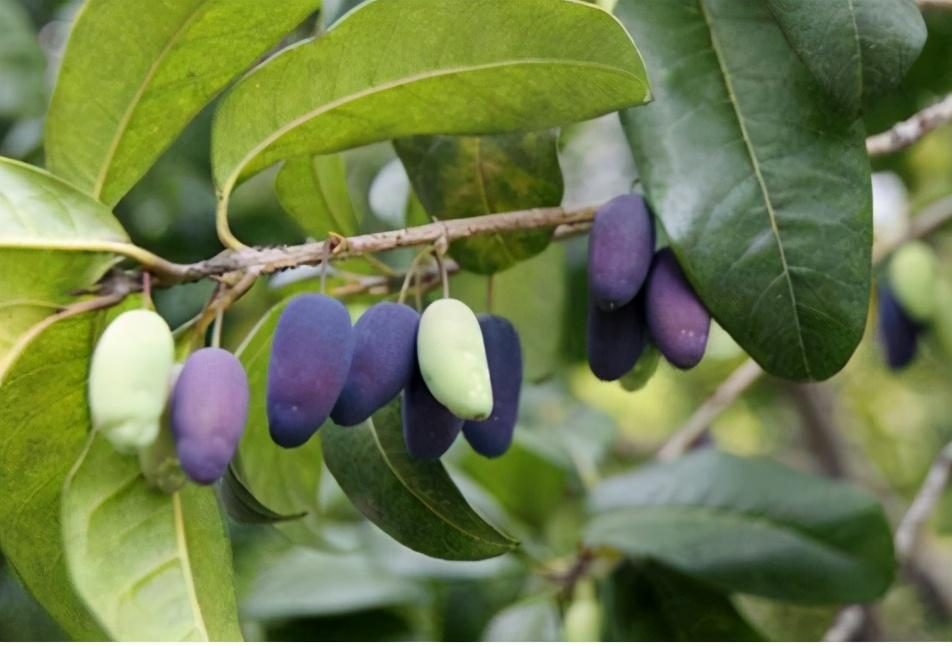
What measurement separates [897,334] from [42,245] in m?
1.26

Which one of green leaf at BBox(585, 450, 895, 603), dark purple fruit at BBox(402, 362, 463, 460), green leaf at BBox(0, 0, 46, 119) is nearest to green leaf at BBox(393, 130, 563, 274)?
dark purple fruit at BBox(402, 362, 463, 460)

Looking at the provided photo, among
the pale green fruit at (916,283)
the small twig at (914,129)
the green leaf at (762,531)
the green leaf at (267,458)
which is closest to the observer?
the green leaf at (267,458)

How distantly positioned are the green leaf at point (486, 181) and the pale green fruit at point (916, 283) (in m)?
0.72

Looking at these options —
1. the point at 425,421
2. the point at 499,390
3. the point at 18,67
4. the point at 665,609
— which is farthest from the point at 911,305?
the point at 18,67

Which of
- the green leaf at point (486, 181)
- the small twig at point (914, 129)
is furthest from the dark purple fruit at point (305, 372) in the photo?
the small twig at point (914, 129)

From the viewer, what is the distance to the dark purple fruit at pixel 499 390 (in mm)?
940

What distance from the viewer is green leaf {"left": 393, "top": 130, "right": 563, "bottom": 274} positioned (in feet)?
3.59

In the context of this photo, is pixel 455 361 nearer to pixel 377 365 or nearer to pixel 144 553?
pixel 377 365

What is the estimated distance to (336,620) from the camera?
1.79 metres

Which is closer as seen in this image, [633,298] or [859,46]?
[859,46]

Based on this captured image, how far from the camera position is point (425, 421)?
87 centimetres

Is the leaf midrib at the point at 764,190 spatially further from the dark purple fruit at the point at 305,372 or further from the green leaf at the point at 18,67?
the green leaf at the point at 18,67

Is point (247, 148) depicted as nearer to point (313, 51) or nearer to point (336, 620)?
point (313, 51)

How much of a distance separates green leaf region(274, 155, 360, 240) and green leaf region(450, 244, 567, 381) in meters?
0.31
